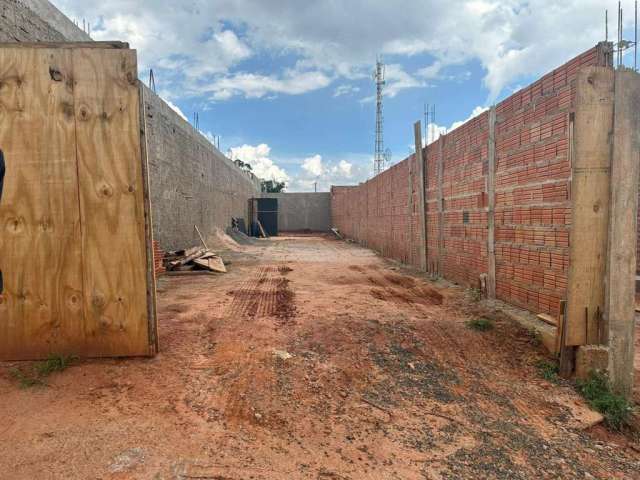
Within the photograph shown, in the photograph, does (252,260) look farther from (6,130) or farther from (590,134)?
(590,134)

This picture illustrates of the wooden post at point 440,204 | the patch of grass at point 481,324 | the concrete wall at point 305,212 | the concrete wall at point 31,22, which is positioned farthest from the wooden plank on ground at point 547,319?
the concrete wall at point 305,212

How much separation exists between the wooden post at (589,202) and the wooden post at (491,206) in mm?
2524

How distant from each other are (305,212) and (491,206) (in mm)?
26136

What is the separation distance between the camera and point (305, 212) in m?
31.4

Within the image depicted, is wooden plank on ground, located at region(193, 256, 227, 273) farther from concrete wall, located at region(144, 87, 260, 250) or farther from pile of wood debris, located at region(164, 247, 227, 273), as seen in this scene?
concrete wall, located at region(144, 87, 260, 250)

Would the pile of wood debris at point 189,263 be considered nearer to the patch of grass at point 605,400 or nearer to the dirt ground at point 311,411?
the dirt ground at point 311,411

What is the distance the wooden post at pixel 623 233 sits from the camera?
2.89 metres

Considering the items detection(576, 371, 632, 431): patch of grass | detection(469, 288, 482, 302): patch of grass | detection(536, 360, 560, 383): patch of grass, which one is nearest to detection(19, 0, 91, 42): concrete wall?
detection(536, 360, 560, 383): patch of grass

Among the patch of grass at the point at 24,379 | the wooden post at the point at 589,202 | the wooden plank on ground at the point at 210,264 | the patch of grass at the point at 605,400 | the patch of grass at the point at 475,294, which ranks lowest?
the patch of grass at the point at 605,400

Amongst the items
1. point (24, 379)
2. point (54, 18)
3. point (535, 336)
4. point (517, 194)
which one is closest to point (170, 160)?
point (54, 18)

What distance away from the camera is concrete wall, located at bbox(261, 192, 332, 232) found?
31.3 metres

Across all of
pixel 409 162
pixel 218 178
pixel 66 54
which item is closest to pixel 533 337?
pixel 66 54

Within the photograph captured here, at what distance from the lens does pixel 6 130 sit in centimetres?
277

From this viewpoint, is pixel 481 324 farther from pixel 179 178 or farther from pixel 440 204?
pixel 179 178
